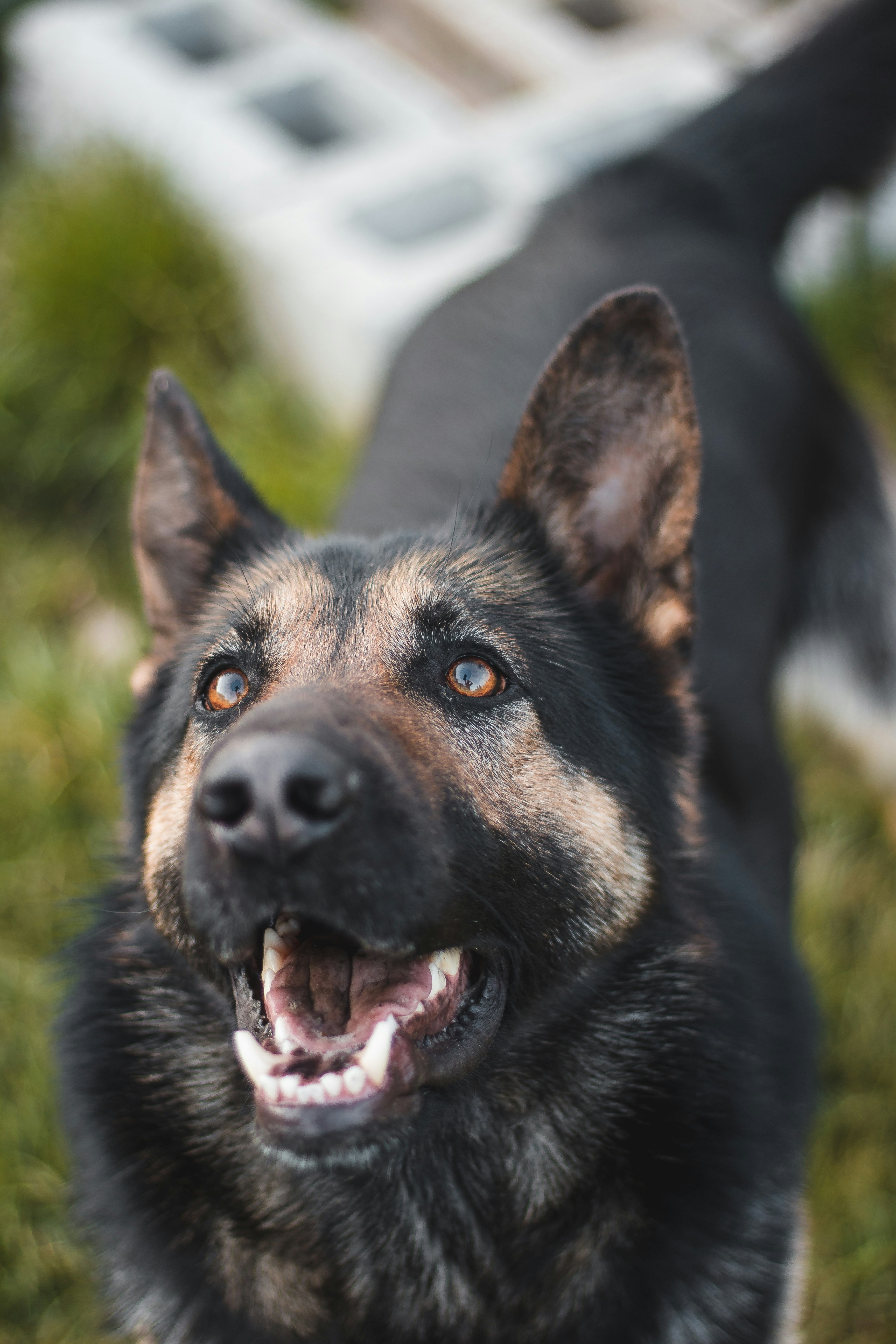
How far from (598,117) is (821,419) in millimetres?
2541

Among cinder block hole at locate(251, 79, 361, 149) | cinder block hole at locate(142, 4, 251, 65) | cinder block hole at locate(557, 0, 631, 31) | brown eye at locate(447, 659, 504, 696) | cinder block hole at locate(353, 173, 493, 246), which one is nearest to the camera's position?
brown eye at locate(447, 659, 504, 696)

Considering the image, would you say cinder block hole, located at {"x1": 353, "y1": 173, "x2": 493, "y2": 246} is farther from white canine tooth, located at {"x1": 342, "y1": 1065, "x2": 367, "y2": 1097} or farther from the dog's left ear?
white canine tooth, located at {"x1": 342, "y1": 1065, "x2": 367, "y2": 1097}

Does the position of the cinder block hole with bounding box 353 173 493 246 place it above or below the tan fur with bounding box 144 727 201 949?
above

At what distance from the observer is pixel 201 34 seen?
627 cm

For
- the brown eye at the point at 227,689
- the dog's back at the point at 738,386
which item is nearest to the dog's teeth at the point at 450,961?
the brown eye at the point at 227,689

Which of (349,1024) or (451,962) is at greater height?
(451,962)

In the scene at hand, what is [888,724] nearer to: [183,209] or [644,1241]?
[644,1241]

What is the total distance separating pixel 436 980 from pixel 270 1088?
1.07 ft

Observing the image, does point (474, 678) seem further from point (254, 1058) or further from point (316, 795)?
point (254, 1058)

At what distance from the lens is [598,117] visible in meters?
5.41

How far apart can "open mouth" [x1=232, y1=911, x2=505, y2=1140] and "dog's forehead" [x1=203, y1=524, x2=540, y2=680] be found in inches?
19.0

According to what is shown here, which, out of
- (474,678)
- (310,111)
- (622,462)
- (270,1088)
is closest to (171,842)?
(270,1088)

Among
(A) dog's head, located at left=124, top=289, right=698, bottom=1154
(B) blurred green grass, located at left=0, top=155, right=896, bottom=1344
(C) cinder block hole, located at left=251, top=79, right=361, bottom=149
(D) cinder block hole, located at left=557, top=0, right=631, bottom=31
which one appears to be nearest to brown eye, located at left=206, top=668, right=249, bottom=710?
(A) dog's head, located at left=124, top=289, right=698, bottom=1154

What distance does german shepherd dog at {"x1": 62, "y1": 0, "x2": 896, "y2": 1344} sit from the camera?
5.77 feet
